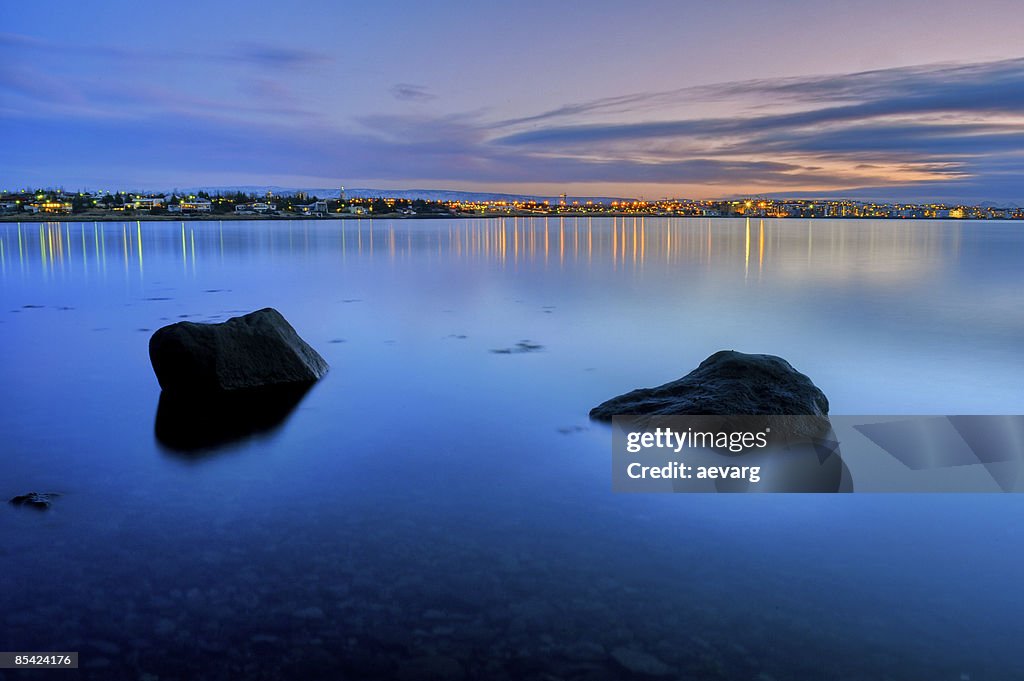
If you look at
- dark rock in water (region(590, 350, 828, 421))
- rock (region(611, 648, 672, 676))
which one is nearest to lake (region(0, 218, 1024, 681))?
rock (region(611, 648, 672, 676))

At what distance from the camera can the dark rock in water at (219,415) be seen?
8.82 m

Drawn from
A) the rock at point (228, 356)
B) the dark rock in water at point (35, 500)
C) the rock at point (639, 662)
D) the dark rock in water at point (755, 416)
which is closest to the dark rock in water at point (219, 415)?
the rock at point (228, 356)

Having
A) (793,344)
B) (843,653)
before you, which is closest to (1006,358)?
(793,344)

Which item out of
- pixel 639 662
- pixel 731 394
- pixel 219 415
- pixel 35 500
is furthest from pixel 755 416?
pixel 35 500

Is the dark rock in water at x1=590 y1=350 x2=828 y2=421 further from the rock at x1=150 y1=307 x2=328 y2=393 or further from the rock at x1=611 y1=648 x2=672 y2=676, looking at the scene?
the rock at x1=150 y1=307 x2=328 y2=393

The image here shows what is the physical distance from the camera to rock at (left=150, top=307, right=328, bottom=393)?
10711mm

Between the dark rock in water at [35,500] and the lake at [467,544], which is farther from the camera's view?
the dark rock in water at [35,500]

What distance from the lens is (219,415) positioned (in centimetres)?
989

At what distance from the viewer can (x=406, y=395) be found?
11094 mm

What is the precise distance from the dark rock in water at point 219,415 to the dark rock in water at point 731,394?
13.9 ft

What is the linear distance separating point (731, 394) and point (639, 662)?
5048 mm

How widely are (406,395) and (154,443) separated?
11.6ft

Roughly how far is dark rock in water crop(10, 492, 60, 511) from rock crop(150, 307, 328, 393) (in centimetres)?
399

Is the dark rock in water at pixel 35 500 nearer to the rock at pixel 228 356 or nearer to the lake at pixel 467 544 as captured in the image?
the lake at pixel 467 544
